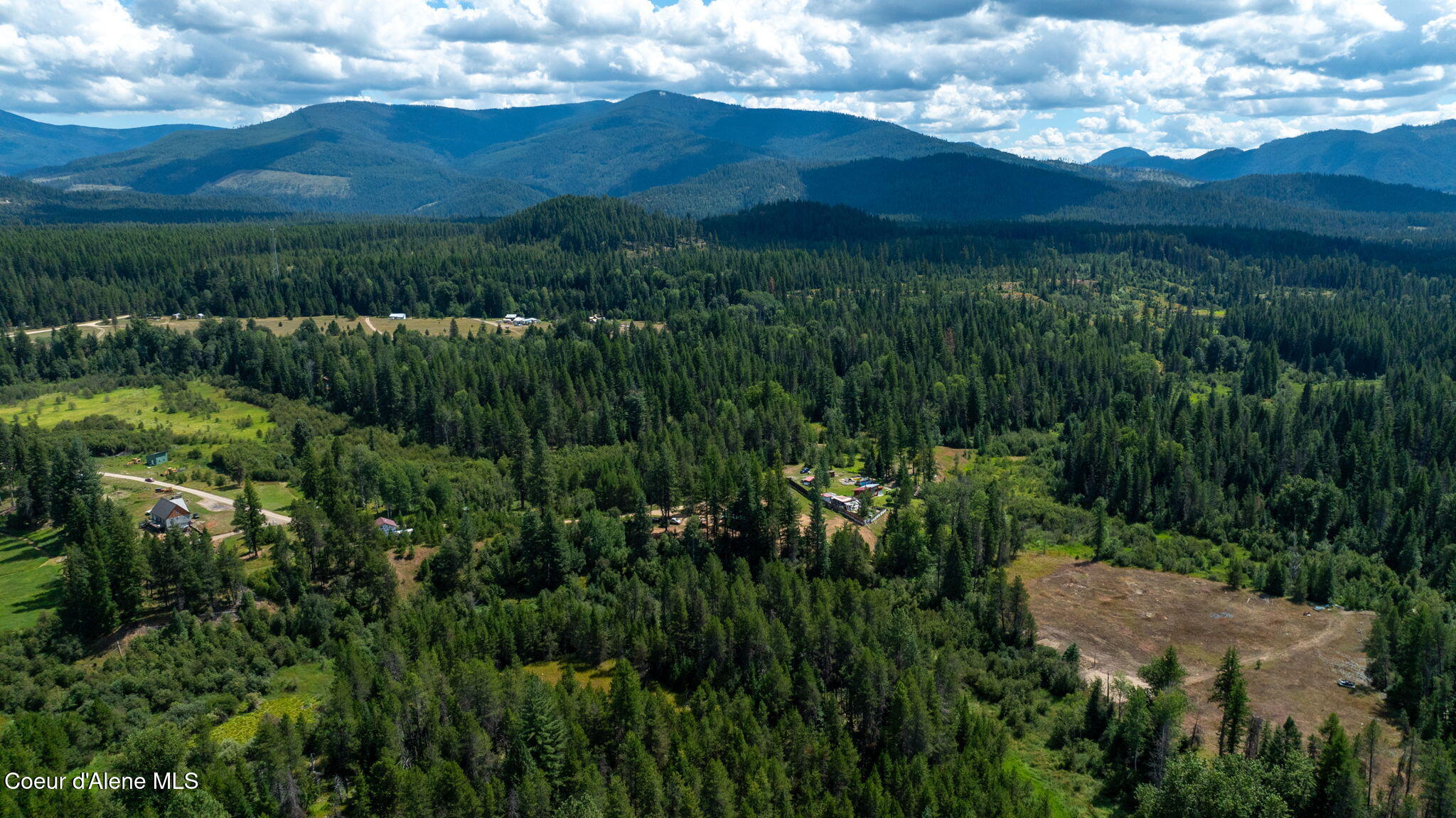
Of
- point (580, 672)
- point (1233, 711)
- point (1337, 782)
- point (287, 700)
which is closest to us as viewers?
point (1337, 782)

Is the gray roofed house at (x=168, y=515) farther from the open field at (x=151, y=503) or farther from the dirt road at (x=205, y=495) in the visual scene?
the dirt road at (x=205, y=495)

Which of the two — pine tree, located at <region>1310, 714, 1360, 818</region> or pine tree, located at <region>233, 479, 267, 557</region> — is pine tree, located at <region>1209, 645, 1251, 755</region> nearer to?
pine tree, located at <region>1310, 714, 1360, 818</region>

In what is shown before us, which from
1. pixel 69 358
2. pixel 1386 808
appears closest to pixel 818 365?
pixel 1386 808

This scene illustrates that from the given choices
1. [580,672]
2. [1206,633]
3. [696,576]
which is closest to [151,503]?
[580,672]

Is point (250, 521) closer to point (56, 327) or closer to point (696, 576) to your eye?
point (696, 576)

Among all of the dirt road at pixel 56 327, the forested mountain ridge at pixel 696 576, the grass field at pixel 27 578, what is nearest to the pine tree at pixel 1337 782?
the forested mountain ridge at pixel 696 576

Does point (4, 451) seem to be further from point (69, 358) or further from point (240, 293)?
point (240, 293)

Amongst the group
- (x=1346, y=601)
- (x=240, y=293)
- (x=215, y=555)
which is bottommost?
(x=1346, y=601)
